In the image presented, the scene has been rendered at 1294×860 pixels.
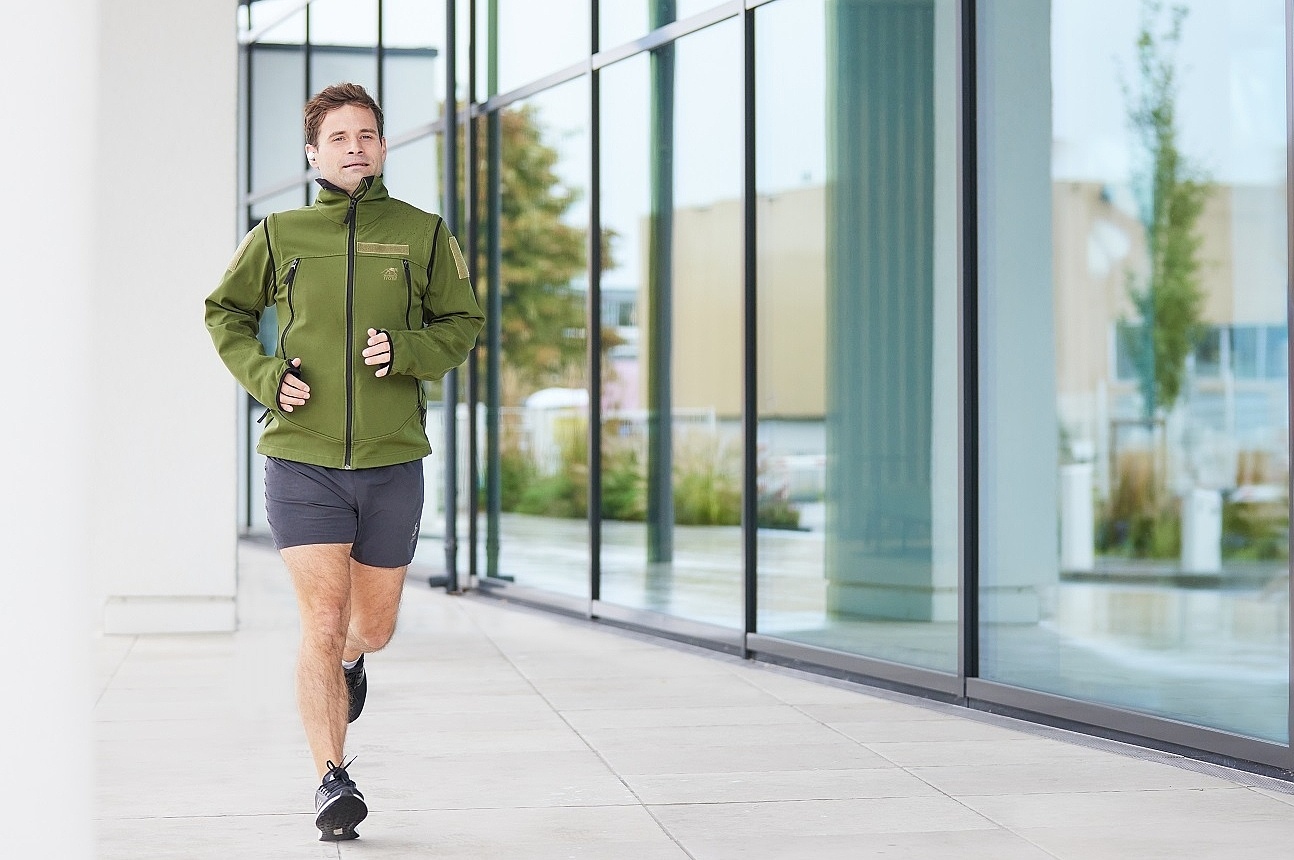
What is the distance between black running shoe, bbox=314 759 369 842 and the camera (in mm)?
3881

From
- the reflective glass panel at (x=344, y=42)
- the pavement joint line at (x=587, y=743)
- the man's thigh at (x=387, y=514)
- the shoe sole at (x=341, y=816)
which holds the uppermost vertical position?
the reflective glass panel at (x=344, y=42)

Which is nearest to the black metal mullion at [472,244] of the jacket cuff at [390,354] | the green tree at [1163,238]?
Result: the green tree at [1163,238]

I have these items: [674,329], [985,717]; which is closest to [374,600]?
[985,717]

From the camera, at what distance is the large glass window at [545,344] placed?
9336 mm

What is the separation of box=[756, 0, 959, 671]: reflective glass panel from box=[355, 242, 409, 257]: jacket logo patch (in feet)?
9.30

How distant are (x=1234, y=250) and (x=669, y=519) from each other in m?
3.26

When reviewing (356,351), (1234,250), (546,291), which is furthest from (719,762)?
(546,291)

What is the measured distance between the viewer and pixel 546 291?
978 centimetres

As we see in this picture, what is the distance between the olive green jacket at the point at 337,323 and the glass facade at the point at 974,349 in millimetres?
2675

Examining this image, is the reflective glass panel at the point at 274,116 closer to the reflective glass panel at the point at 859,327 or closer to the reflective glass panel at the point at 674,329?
the reflective glass panel at the point at 674,329

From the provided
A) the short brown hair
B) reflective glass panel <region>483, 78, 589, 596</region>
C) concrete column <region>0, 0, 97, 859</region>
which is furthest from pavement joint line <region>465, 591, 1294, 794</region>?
concrete column <region>0, 0, 97, 859</region>

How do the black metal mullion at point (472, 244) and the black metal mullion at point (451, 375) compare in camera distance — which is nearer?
the black metal mullion at point (472, 244)

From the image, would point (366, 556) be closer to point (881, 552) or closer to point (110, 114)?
point (881, 552)

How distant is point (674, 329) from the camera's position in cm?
835
